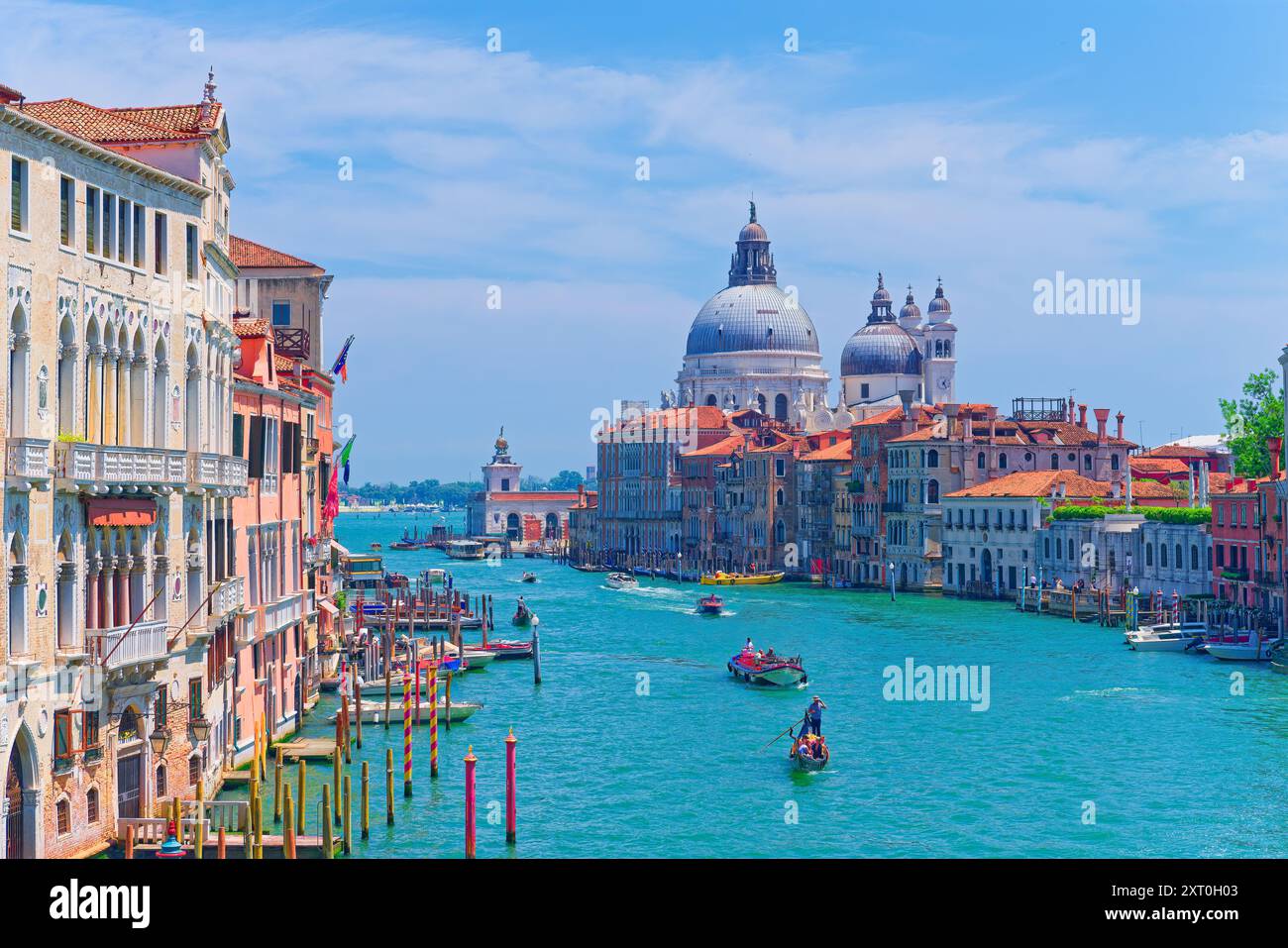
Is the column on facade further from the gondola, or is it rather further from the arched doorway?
the gondola

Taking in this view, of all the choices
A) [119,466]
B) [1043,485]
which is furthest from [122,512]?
[1043,485]

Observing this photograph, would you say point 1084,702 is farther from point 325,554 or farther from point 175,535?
point 175,535

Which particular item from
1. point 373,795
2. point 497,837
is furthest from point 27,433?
point 373,795

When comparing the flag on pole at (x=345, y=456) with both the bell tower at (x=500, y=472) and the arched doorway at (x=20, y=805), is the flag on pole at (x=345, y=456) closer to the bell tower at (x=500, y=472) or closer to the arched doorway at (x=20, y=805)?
the arched doorway at (x=20, y=805)

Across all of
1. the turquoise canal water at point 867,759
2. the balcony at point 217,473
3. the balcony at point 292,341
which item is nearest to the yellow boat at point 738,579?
the turquoise canal water at point 867,759

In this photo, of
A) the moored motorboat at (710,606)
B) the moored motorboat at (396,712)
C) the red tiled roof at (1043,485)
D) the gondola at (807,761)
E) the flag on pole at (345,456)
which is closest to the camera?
the gondola at (807,761)

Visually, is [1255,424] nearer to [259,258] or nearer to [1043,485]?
[1043,485]

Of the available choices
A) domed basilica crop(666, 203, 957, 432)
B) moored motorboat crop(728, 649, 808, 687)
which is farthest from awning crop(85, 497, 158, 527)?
domed basilica crop(666, 203, 957, 432)
